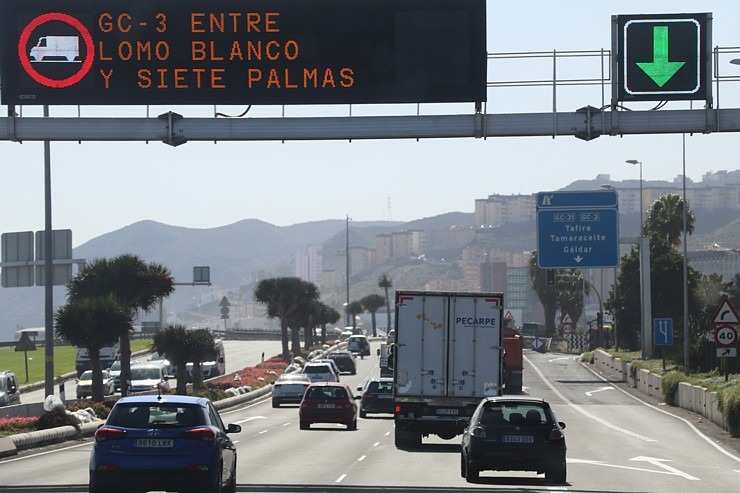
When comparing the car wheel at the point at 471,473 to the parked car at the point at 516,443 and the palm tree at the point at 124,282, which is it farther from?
the palm tree at the point at 124,282

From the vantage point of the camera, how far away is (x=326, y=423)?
41.7 meters

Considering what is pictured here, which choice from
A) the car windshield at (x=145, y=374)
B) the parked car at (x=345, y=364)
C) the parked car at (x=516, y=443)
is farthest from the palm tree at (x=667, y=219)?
the parked car at (x=516, y=443)

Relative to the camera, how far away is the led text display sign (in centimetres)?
2202

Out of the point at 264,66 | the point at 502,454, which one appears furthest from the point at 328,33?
the point at 502,454

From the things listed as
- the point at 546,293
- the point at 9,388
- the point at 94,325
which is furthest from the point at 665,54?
the point at 546,293

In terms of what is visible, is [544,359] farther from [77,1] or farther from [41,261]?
[77,1]

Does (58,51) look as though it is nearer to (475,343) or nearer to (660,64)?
(660,64)

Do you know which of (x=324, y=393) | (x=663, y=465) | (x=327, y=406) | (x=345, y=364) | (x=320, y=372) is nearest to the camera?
(x=663, y=465)

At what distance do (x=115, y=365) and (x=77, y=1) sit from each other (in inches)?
1959

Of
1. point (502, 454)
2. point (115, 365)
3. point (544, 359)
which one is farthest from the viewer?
point (544, 359)

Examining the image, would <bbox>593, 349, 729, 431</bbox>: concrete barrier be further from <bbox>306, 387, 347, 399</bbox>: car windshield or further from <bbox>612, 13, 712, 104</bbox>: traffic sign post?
<bbox>612, 13, 712, 104</bbox>: traffic sign post

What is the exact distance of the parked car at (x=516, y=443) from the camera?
2209cm

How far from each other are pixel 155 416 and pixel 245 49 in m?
7.29

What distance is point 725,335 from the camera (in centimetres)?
3816
